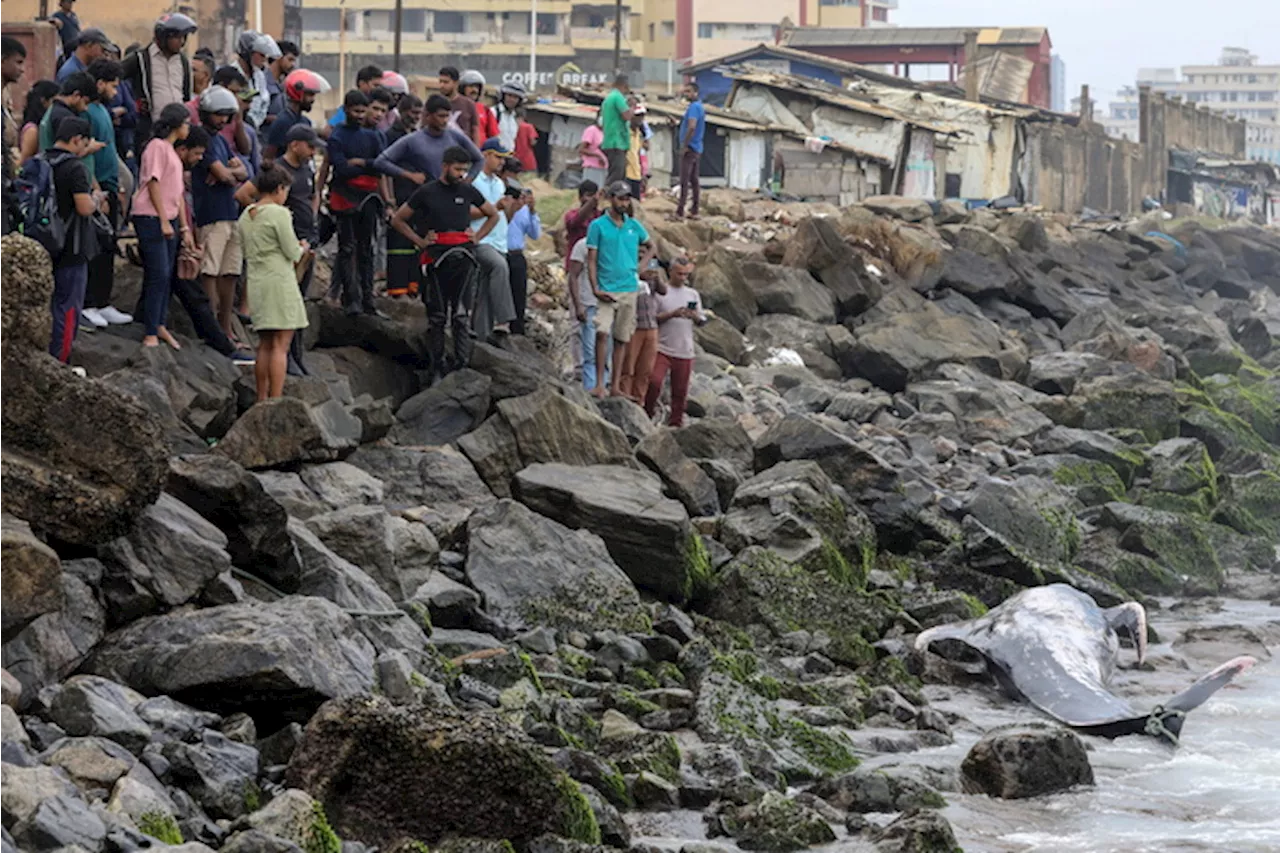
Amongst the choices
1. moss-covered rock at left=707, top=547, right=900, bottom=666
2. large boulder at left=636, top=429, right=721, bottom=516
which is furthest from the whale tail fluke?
large boulder at left=636, top=429, right=721, bottom=516

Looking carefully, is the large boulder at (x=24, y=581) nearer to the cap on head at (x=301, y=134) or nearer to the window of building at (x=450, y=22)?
the cap on head at (x=301, y=134)

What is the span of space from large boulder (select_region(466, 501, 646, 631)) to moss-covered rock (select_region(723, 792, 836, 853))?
9.41ft

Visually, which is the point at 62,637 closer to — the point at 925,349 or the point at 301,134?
the point at 301,134

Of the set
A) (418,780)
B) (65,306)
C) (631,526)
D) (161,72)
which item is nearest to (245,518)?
(418,780)

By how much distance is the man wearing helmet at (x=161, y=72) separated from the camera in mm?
13633

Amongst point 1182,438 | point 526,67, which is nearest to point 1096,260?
point 1182,438

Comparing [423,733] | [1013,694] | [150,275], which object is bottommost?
[1013,694]

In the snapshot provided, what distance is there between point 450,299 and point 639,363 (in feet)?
7.98

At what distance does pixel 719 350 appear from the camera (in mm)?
22297

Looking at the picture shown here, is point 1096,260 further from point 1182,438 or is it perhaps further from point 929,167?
point 1182,438

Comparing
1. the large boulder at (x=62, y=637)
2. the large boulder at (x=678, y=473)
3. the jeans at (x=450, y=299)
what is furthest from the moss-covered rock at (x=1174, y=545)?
the large boulder at (x=62, y=637)

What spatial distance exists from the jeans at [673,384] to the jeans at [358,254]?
9.72 feet

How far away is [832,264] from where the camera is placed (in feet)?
84.6

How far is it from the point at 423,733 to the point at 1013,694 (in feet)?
17.5
